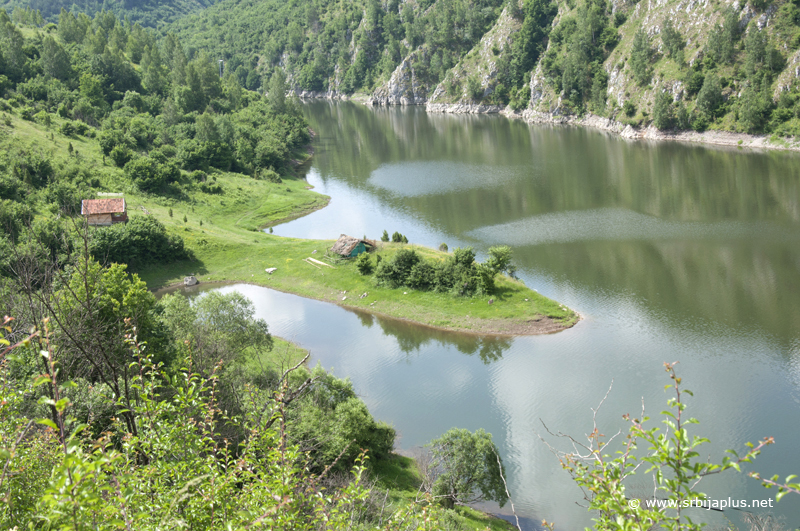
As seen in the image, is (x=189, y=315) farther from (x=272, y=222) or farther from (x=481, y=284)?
(x=272, y=222)

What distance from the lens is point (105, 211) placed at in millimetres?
59156

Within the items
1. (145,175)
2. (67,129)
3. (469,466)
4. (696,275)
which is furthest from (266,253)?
(696,275)

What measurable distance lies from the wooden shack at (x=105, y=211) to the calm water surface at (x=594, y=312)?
16.8 meters

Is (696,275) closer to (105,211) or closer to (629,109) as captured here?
(105,211)

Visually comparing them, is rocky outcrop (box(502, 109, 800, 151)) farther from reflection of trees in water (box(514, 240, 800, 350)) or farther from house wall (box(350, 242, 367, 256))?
house wall (box(350, 242, 367, 256))

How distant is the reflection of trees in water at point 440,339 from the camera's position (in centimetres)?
4478

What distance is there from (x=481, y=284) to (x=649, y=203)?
35.0 metres

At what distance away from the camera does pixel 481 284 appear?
Result: 5141cm

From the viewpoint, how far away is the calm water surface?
3369cm

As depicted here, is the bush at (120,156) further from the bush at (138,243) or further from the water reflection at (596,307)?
the water reflection at (596,307)

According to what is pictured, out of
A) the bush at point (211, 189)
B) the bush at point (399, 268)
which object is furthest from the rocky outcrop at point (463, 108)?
the bush at point (399, 268)

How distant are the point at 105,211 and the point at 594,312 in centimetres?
4945

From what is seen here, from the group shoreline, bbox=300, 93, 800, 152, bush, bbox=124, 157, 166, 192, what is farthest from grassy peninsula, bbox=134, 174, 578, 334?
shoreline, bbox=300, 93, 800, 152

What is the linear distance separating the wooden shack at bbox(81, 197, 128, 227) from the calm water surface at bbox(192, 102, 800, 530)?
16.8 meters
